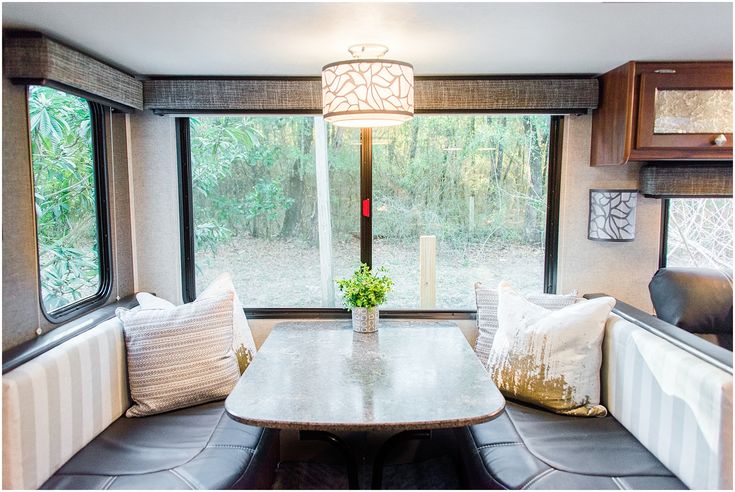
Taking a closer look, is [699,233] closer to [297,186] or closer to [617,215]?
[617,215]

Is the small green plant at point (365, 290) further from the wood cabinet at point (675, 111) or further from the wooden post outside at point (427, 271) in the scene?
the wood cabinet at point (675, 111)

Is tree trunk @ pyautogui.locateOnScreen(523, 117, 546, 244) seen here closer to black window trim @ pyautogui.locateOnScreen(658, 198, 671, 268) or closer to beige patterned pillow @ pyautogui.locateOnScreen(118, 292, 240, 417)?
black window trim @ pyautogui.locateOnScreen(658, 198, 671, 268)

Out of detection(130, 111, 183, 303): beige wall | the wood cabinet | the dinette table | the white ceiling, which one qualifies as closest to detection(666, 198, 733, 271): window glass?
the wood cabinet

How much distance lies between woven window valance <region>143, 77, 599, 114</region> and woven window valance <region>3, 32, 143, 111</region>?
0.33 metres

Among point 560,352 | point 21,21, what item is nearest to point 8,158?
point 21,21

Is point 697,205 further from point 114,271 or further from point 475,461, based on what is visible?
point 114,271

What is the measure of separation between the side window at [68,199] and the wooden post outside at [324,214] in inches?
44.1

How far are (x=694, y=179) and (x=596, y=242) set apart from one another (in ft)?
1.88

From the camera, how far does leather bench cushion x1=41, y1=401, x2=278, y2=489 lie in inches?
70.5

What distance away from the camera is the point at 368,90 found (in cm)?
186

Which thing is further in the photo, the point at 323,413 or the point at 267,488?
the point at 267,488

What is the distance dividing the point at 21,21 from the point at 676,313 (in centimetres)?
291

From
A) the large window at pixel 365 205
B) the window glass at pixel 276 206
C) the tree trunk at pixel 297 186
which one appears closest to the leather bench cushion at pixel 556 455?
the large window at pixel 365 205

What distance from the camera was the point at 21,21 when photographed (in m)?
1.88
